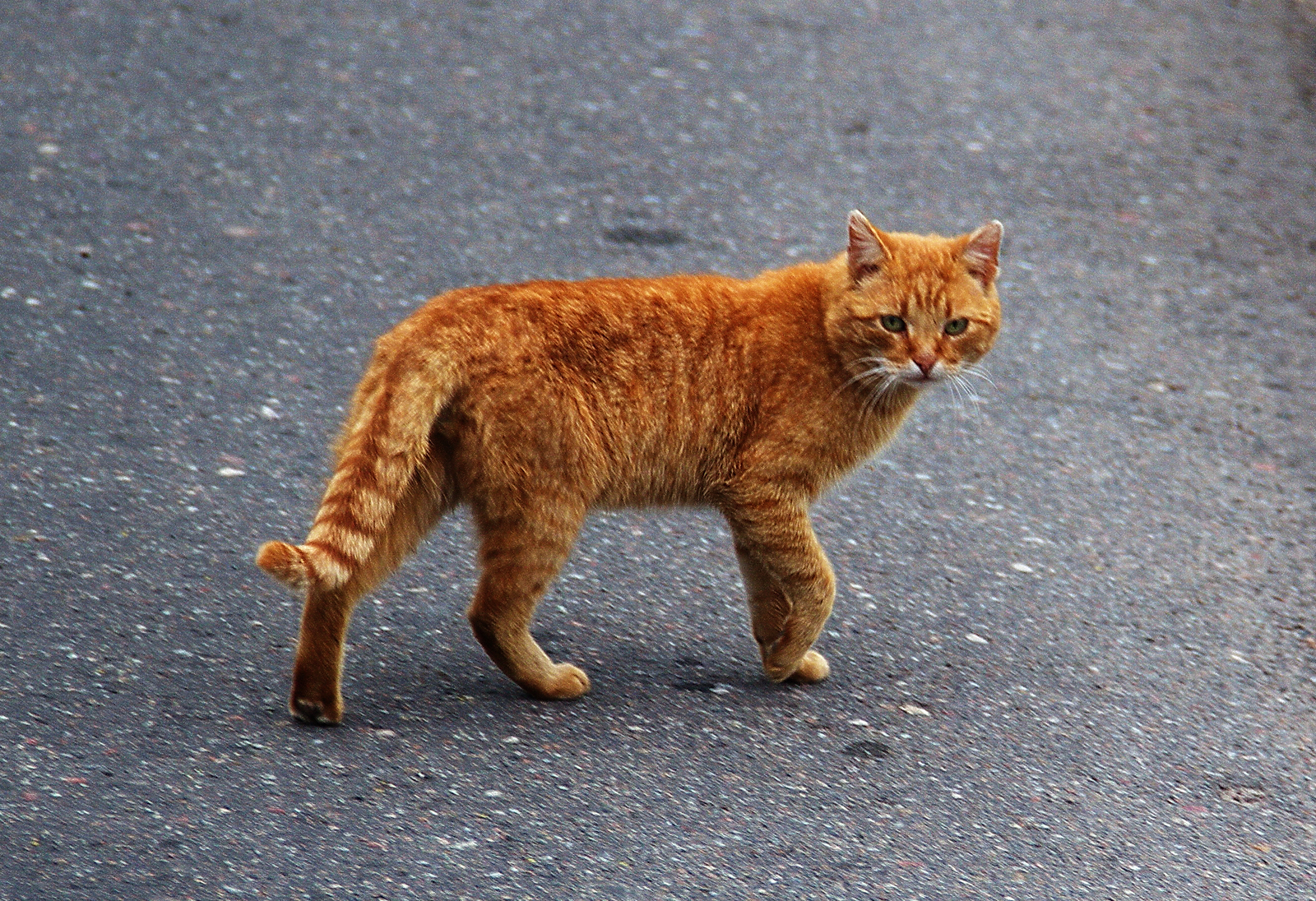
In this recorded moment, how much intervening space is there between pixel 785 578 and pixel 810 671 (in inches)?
12.8

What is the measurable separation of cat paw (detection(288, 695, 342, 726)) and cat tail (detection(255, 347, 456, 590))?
31 cm

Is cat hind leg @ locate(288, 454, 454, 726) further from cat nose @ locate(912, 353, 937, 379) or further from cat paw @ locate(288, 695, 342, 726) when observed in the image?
cat nose @ locate(912, 353, 937, 379)

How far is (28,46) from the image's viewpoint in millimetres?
7480

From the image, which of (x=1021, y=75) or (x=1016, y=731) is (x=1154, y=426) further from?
(x=1021, y=75)

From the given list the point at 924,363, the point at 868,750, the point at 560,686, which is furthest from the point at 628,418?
the point at 868,750

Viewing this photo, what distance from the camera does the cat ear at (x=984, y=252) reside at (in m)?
4.28

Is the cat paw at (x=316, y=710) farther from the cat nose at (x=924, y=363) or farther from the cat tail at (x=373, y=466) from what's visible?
the cat nose at (x=924, y=363)

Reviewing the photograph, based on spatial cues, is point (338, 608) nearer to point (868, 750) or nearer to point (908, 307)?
point (868, 750)

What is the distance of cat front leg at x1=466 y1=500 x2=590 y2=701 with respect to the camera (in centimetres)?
379

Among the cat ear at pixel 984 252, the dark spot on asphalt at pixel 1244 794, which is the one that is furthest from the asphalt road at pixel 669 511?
the cat ear at pixel 984 252

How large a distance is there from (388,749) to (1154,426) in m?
3.38

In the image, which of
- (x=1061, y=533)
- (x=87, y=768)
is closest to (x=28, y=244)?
(x=87, y=768)

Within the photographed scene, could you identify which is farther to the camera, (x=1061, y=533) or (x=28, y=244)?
(x=28, y=244)

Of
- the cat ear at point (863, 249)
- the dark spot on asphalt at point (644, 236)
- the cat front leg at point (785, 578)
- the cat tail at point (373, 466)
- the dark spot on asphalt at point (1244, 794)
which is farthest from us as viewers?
the dark spot on asphalt at point (644, 236)
